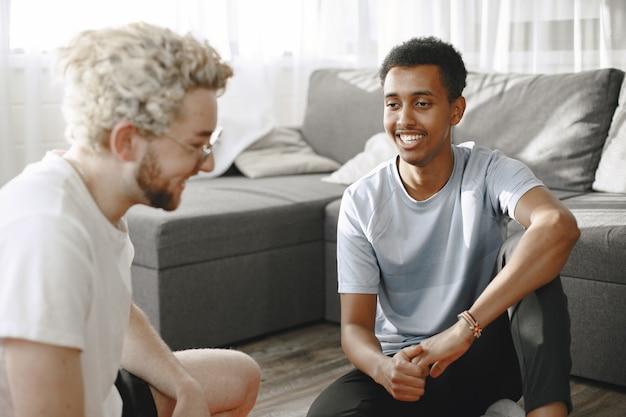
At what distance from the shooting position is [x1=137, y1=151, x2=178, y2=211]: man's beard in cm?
120

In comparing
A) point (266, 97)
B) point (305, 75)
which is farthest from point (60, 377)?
point (305, 75)

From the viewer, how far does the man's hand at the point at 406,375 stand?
1.72 m

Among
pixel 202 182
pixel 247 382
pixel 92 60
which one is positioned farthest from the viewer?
pixel 202 182

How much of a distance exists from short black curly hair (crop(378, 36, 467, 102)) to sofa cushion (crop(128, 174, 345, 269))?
997mm

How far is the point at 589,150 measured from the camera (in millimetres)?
3064

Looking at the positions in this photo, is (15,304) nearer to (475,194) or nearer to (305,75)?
(475,194)

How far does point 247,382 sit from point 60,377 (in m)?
0.64

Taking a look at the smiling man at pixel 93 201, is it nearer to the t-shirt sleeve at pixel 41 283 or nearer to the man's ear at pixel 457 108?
the t-shirt sleeve at pixel 41 283

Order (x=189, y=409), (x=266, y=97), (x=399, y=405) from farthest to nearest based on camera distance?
(x=266, y=97) < (x=399, y=405) < (x=189, y=409)

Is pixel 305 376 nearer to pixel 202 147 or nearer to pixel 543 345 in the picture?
pixel 543 345

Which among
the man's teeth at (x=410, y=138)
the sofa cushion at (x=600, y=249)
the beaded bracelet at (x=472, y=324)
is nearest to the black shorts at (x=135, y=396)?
the beaded bracelet at (x=472, y=324)

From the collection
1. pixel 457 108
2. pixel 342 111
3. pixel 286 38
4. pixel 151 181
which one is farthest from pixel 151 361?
pixel 286 38

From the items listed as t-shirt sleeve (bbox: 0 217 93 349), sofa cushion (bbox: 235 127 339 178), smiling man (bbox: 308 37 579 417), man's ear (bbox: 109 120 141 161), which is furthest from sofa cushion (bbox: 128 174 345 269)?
t-shirt sleeve (bbox: 0 217 93 349)

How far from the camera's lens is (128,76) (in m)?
1.13
